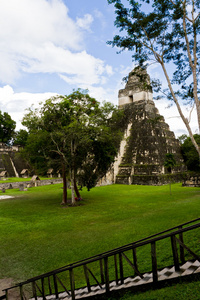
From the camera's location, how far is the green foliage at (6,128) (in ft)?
171

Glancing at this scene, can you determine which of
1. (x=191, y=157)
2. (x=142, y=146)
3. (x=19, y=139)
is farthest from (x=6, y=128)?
(x=191, y=157)

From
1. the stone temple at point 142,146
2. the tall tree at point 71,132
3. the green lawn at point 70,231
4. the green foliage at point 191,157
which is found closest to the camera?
the green lawn at point 70,231

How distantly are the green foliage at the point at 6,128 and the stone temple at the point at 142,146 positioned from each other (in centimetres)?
3069

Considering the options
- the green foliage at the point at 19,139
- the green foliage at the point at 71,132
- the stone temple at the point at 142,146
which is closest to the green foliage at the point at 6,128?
the green foliage at the point at 19,139

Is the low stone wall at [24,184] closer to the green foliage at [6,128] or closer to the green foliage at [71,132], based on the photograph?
the green foliage at [71,132]

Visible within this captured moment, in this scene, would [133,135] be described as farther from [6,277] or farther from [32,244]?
[6,277]

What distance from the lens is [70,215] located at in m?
12.8

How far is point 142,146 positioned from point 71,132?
1640cm

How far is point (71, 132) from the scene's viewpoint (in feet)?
48.7

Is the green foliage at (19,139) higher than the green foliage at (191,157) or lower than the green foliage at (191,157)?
higher

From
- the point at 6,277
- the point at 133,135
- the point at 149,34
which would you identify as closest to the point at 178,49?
the point at 149,34

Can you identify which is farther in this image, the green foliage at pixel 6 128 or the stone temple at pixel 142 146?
the green foliage at pixel 6 128

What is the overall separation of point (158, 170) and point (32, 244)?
20.1m

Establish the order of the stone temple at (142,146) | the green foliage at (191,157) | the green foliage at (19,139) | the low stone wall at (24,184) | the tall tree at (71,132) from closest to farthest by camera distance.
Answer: the tall tree at (71,132) → the stone temple at (142,146) → the low stone wall at (24,184) → the green foliage at (191,157) → the green foliage at (19,139)
